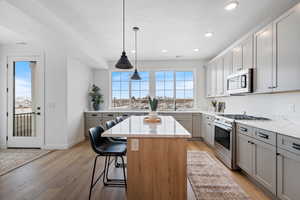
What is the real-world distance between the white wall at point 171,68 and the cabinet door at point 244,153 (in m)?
2.83

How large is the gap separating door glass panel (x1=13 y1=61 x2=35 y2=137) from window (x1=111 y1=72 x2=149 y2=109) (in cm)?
242

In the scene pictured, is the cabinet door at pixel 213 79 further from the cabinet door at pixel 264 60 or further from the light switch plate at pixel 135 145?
the light switch plate at pixel 135 145

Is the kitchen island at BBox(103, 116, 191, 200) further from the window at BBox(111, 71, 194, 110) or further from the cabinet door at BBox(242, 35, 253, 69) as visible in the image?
the window at BBox(111, 71, 194, 110)

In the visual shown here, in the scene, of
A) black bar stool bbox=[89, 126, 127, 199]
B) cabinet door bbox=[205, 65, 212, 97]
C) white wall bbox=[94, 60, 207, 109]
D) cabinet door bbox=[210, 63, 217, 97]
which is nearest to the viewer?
black bar stool bbox=[89, 126, 127, 199]

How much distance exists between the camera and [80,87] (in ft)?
15.2

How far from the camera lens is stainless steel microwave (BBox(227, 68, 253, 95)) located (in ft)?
9.06

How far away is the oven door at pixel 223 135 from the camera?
9.21ft

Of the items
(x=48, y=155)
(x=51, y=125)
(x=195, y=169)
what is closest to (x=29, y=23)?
(x=51, y=125)

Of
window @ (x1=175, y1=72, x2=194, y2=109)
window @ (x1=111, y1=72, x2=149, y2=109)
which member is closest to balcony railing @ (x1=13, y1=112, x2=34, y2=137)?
window @ (x1=111, y1=72, x2=149, y2=109)

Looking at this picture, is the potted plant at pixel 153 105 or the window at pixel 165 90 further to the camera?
the window at pixel 165 90

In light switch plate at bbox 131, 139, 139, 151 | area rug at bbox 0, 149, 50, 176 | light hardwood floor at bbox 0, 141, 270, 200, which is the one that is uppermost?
light switch plate at bbox 131, 139, 139, 151

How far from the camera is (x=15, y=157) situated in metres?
3.34

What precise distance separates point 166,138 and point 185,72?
168 inches

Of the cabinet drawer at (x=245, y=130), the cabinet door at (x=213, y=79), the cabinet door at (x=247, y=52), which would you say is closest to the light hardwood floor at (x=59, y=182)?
the cabinet drawer at (x=245, y=130)
